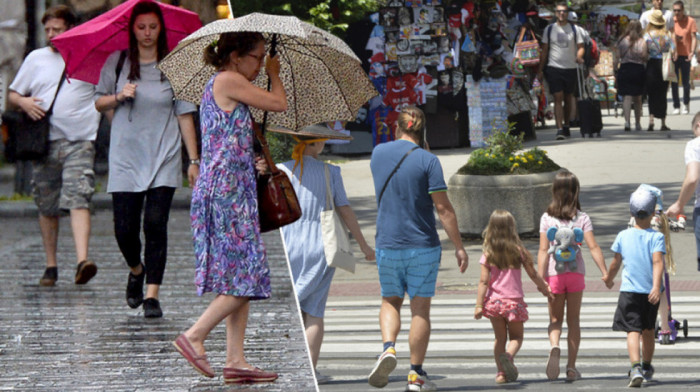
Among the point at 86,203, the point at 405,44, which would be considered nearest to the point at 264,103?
the point at 86,203

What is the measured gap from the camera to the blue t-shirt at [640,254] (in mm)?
7867

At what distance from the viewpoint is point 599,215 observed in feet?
45.1

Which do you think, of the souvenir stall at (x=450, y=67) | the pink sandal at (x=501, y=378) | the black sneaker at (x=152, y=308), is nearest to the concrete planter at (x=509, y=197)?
the pink sandal at (x=501, y=378)

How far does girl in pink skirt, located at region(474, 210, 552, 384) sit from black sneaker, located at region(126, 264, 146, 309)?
2.08 meters

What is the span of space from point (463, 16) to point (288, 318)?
12.6 metres

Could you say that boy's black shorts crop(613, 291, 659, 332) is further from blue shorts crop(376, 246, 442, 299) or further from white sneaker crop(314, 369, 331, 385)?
white sneaker crop(314, 369, 331, 385)

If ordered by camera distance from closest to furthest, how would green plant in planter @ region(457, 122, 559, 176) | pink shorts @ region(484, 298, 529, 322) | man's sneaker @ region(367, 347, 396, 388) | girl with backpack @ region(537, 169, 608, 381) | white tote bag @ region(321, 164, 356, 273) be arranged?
1. white tote bag @ region(321, 164, 356, 273)
2. man's sneaker @ region(367, 347, 396, 388)
3. pink shorts @ region(484, 298, 529, 322)
4. girl with backpack @ region(537, 169, 608, 381)
5. green plant in planter @ region(457, 122, 559, 176)

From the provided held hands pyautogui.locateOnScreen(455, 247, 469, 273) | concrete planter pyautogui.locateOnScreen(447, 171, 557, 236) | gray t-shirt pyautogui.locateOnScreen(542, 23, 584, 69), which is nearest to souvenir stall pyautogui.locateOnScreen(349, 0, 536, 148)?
gray t-shirt pyautogui.locateOnScreen(542, 23, 584, 69)

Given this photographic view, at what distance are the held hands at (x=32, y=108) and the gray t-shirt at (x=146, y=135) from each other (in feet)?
4.52

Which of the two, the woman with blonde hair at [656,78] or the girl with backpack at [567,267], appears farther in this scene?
the woman with blonde hair at [656,78]

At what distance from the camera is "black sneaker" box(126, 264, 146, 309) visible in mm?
8203

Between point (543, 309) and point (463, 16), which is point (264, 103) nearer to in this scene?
point (543, 309)

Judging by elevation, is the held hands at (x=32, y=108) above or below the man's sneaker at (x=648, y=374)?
above

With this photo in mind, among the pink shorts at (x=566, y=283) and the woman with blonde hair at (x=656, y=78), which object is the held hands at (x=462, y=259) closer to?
the pink shorts at (x=566, y=283)
